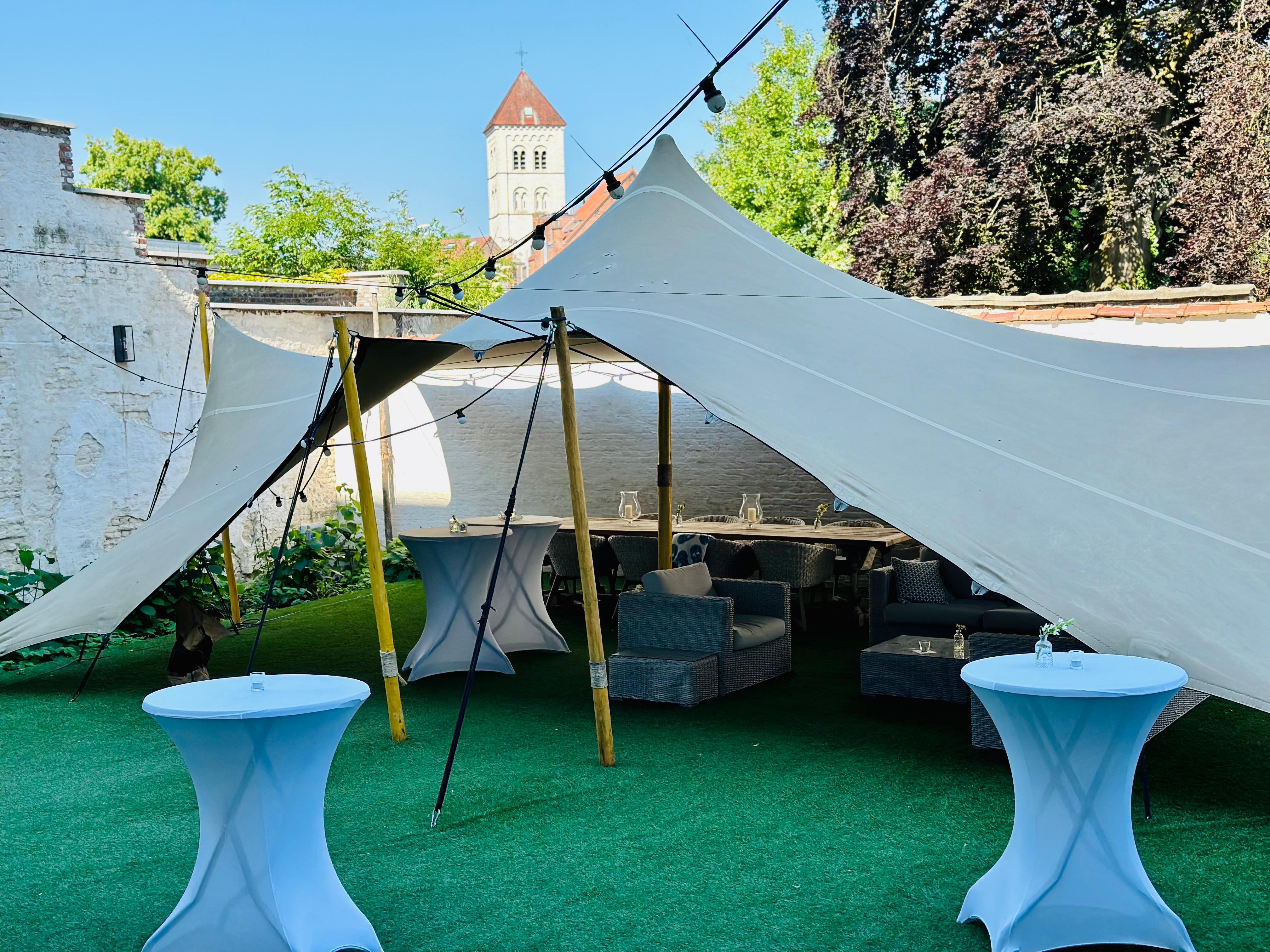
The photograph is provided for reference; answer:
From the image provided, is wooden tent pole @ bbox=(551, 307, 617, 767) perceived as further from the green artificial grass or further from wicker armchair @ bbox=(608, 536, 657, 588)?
wicker armchair @ bbox=(608, 536, 657, 588)

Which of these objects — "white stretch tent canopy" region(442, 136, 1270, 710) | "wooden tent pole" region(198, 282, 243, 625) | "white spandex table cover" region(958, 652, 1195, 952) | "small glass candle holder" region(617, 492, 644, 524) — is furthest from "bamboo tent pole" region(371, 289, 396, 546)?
"white spandex table cover" region(958, 652, 1195, 952)

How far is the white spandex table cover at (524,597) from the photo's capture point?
6738 millimetres

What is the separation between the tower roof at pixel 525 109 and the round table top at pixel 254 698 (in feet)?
242

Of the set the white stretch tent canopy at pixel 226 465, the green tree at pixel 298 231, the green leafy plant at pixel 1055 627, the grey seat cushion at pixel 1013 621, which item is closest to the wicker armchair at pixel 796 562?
the grey seat cushion at pixel 1013 621

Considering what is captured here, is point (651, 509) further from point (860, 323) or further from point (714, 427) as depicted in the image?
point (860, 323)

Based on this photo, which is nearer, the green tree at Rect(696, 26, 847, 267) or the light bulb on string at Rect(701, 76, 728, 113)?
the light bulb on string at Rect(701, 76, 728, 113)

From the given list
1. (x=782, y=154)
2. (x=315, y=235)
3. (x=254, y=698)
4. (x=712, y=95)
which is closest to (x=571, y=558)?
(x=712, y=95)

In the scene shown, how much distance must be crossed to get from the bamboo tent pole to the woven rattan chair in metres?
3.39

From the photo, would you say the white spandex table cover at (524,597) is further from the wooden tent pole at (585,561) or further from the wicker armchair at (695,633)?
the wooden tent pole at (585,561)

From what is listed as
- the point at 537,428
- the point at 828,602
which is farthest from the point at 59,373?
the point at 828,602

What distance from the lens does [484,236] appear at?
196 ft

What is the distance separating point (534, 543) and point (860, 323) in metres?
2.35

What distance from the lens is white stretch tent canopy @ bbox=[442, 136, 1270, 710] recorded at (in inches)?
158

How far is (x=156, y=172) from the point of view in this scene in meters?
41.2
